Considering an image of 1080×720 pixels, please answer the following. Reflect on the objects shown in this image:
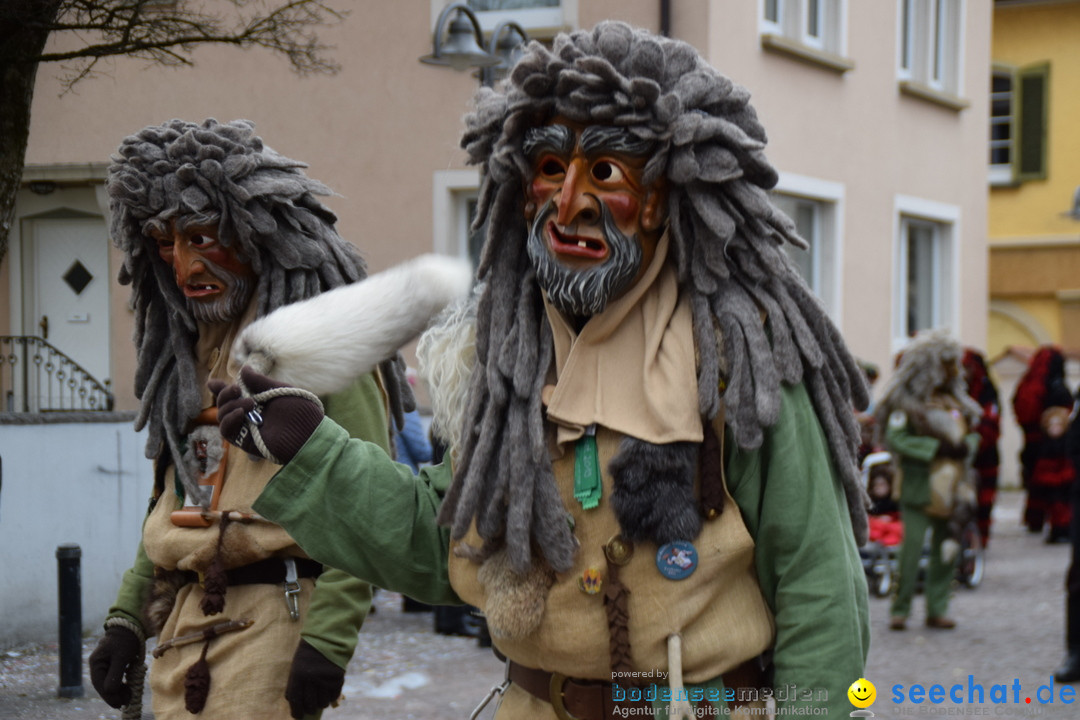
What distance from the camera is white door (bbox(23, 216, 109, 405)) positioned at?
35.3 ft

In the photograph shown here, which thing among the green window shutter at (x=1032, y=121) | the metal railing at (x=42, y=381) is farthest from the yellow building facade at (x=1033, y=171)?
the metal railing at (x=42, y=381)

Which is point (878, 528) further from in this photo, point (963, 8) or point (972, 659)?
point (963, 8)

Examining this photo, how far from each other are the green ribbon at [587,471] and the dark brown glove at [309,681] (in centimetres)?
97

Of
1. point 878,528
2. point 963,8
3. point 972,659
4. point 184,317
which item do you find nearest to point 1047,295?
point 963,8

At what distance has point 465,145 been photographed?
2654mm

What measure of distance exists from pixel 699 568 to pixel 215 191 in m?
1.78

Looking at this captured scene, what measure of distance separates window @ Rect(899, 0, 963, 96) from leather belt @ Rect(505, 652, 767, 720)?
1268cm

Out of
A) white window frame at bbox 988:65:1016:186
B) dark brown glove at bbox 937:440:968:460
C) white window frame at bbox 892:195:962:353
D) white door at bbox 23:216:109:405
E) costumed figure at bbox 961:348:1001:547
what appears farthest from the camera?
white window frame at bbox 988:65:1016:186

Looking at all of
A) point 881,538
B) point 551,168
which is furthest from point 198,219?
point 881,538

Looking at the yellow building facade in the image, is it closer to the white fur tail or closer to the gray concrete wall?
the gray concrete wall

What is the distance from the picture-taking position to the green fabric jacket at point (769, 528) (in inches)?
92.1

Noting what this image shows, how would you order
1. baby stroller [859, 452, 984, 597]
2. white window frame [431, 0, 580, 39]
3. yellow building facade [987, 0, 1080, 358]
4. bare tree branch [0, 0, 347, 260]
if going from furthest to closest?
1. yellow building facade [987, 0, 1080, 358]
2. white window frame [431, 0, 580, 39]
3. baby stroller [859, 452, 984, 597]
4. bare tree branch [0, 0, 347, 260]

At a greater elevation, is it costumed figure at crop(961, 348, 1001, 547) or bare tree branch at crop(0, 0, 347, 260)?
bare tree branch at crop(0, 0, 347, 260)

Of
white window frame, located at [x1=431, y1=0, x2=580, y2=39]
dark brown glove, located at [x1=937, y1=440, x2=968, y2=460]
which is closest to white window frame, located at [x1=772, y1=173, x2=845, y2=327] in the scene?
white window frame, located at [x1=431, y1=0, x2=580, y2=39]
